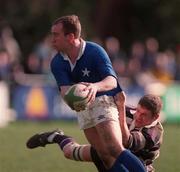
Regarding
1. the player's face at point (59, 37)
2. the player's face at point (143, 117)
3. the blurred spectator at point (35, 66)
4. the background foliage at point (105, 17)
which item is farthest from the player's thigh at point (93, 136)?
the background foliage at point (105, 17)

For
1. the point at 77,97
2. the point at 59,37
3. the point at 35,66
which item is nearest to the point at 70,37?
the point at 59,37

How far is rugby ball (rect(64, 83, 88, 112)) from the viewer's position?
8422 millimetres

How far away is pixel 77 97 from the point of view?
8.43 metres

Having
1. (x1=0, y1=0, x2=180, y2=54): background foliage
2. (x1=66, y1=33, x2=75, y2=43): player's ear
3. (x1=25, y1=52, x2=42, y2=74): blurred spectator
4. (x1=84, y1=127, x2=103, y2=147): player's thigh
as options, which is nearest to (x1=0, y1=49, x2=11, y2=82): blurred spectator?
(x1=25, y1=52, x2=42, y2=74): blurred spectator

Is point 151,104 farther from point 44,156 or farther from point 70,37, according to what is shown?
point 44,156

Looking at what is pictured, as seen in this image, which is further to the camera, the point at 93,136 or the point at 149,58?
the point at 149,58

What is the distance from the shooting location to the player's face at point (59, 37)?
8.91 m

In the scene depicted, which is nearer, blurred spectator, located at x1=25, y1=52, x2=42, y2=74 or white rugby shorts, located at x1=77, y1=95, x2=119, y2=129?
white rugby shorts, located at x1=77, y1=95, x2=119, y2=129

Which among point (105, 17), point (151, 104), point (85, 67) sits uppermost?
point (85, 67)

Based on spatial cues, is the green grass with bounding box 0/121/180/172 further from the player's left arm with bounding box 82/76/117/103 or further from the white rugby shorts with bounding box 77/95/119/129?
the player's left arm with bounding box 82/76/117/103

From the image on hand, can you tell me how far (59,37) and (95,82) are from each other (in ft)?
1.84

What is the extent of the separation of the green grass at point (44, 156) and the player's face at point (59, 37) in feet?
7.37

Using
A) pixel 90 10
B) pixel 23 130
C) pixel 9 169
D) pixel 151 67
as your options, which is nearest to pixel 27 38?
pixel 90 10

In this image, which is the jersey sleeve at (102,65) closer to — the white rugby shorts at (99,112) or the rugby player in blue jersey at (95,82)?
the rugby player in blue jersey at (95,82)
